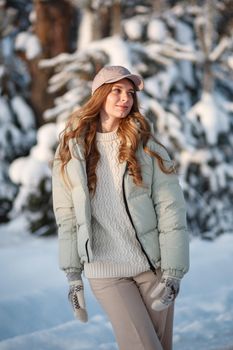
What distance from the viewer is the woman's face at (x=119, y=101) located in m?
3.11

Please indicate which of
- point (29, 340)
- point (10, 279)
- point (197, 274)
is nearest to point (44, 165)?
point (10, 279)

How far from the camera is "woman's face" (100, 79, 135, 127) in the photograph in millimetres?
3107

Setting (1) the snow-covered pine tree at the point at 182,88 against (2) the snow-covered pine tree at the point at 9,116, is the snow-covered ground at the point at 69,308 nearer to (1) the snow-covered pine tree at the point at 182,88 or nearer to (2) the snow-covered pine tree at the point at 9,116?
(1) the snow-covered pine tree at the point at 182,88

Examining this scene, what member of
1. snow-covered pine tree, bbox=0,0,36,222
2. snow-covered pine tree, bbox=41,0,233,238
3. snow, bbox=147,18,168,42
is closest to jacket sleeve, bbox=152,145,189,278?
snow-covered pine tree, bbox=41,0,233,238

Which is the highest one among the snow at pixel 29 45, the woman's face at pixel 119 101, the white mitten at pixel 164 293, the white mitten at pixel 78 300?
the woman's face at pixel 119 101

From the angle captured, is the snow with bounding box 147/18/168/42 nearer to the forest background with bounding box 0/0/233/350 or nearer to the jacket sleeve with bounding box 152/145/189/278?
the forest background with bounding box 0/0/233/350

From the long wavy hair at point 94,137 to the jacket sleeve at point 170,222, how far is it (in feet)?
0.18

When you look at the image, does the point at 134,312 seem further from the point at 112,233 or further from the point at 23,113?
the point at 23,113

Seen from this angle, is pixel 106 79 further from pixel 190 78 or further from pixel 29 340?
pixel 190 78

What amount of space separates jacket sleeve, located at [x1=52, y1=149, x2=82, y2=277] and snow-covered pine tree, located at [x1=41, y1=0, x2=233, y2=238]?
5.79 meters

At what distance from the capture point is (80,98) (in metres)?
9.06

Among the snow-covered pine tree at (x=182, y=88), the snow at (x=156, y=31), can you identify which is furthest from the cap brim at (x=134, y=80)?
the snow at (x=156, y=31)

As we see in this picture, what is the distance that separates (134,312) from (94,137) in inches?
35.4

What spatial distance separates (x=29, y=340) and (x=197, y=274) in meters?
2.86
